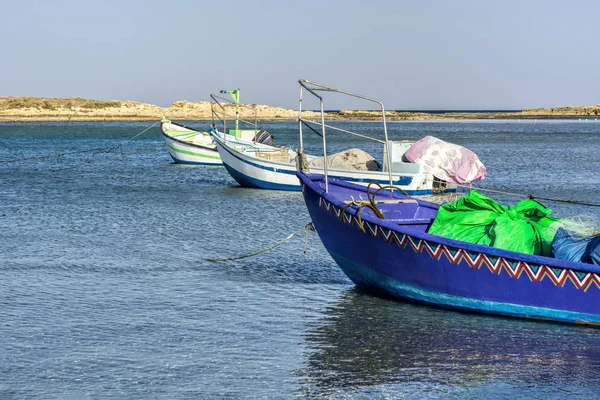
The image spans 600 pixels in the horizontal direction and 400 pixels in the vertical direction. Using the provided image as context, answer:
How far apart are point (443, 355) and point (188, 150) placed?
28970 mm

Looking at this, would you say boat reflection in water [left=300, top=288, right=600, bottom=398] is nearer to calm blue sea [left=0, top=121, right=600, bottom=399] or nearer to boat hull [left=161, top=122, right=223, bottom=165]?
calm blue sea [left=0, top=121, right=600, bottom=399]

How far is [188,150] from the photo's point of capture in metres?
37.2

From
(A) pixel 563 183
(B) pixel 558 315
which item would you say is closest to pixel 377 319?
(B) pixel 558 315

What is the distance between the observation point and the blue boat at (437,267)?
974 cm

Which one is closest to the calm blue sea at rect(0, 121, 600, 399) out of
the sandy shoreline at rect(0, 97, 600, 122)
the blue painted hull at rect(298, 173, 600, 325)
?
the blue painted hull at rect(298, 173, 600, 325)

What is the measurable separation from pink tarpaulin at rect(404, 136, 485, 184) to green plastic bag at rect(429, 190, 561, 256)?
470 inches

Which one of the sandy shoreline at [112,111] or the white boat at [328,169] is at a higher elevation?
the white boat at [328,169]

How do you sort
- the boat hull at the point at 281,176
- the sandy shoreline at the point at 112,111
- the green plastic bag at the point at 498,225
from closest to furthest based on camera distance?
the green plastic bag at the point at 498,225, the boat hull at the point at 281,176, the sandy shoreline at the point at 112,111

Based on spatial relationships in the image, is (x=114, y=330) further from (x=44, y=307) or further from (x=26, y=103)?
(x=26, y=103)

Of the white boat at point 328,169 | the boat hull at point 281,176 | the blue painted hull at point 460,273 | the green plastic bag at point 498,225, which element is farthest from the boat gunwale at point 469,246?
the boat hull at point 281,176

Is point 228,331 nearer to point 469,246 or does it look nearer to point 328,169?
point 469,246

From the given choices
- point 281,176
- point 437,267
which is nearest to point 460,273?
point 437,267

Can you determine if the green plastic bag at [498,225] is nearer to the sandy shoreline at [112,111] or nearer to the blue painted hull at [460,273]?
the blue painted hull at [460,273]

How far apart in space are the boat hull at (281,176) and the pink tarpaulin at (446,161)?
48 centimetres
